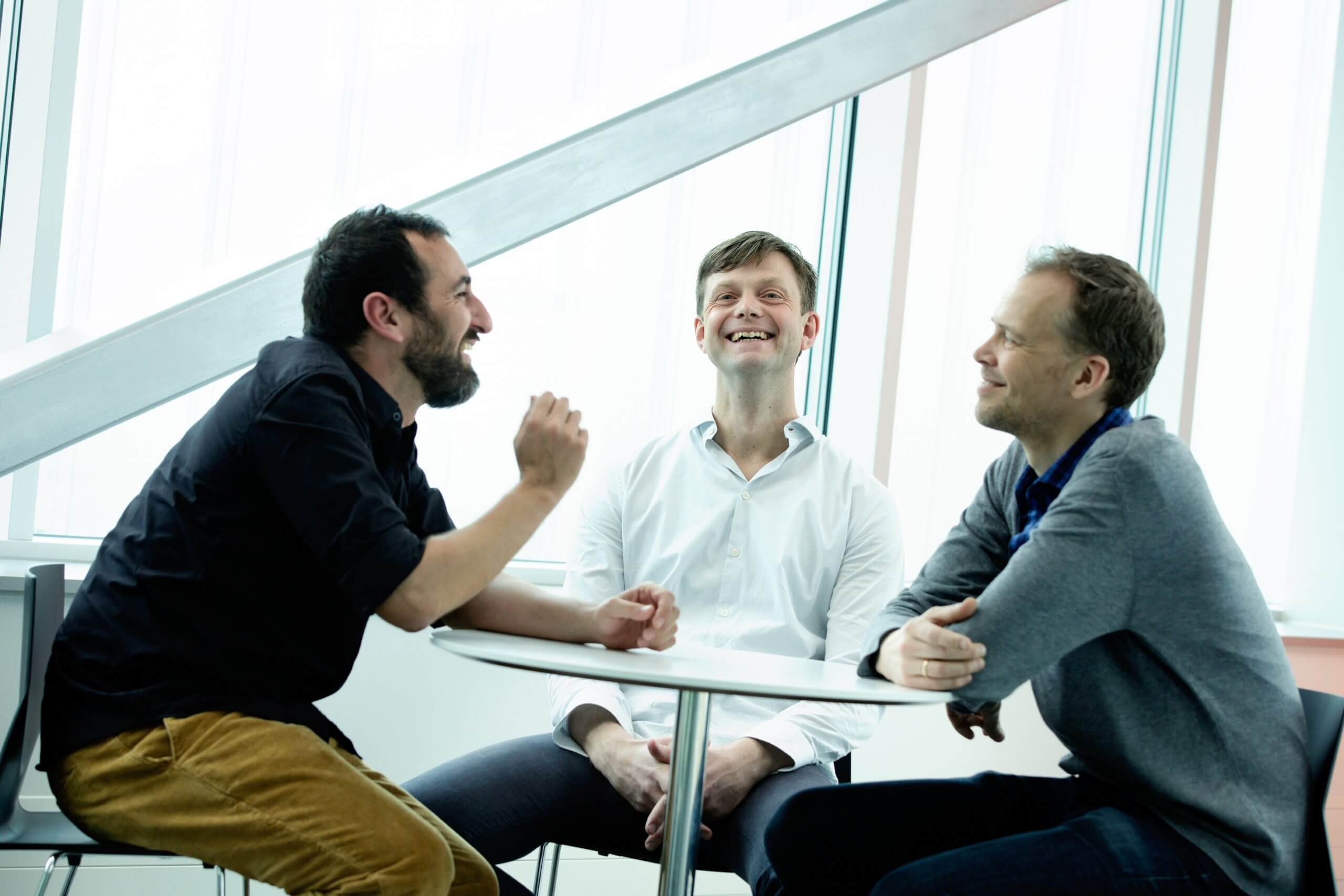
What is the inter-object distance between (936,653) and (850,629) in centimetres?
63

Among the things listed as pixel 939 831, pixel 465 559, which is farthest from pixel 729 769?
pixel 465 559

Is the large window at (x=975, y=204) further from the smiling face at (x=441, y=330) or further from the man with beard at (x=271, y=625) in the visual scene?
the man with beard at (x=271, y=625)

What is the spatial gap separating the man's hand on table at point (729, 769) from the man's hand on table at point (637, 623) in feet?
0.69

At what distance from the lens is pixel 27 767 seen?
1630mm

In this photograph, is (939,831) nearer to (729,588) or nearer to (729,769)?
(729,769)

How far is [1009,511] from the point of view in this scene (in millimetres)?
1762

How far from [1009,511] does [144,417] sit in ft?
6.65

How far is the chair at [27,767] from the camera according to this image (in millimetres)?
Result: 1551

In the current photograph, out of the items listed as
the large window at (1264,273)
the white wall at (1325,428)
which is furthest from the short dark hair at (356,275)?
the white wall at (1325,428)

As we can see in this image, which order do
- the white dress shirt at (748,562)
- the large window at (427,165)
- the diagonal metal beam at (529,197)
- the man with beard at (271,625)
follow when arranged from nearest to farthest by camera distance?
the man with beard at (271,625) < the diagonal metal beam at (529,197) < the white dress shirt at (748,562) < the large window at (427,165)

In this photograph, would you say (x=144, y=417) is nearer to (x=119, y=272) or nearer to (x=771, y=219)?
(x=119, y=272)

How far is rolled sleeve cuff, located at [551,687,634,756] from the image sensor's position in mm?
1951

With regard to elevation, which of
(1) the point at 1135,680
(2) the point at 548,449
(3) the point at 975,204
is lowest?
(1) the point at 1135,680

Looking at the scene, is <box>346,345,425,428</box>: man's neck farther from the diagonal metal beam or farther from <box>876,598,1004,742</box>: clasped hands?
<box>876,598,1004,742</box>: clasped hands
